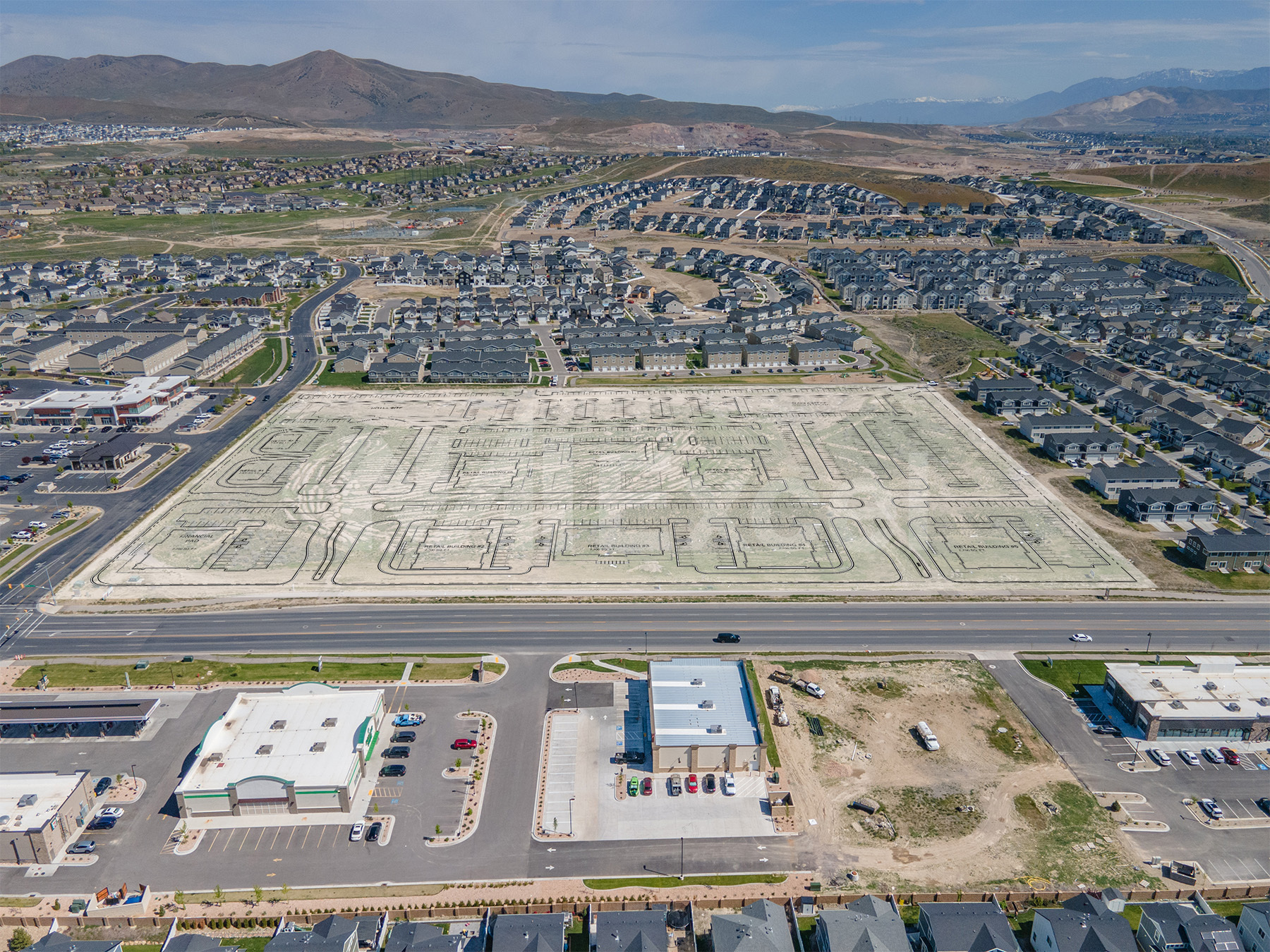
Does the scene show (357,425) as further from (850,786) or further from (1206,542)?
(1206,542)

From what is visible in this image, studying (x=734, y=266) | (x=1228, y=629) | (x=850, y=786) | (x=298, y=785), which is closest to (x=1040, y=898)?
(x=850, y=786)

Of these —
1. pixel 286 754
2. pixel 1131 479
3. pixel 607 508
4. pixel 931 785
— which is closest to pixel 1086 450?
pixel 1131 479

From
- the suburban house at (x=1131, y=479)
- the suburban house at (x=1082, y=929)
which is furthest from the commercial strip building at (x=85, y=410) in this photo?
the suburban house at (x=1131, y=479)

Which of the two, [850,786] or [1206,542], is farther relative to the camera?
[1206,542]

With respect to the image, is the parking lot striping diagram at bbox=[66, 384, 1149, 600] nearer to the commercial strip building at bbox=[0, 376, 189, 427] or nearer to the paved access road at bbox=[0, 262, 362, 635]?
the paved access road at bbox=[0, 262, 362, 635]

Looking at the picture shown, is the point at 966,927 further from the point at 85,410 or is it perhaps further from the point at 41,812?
the point at 85,410
